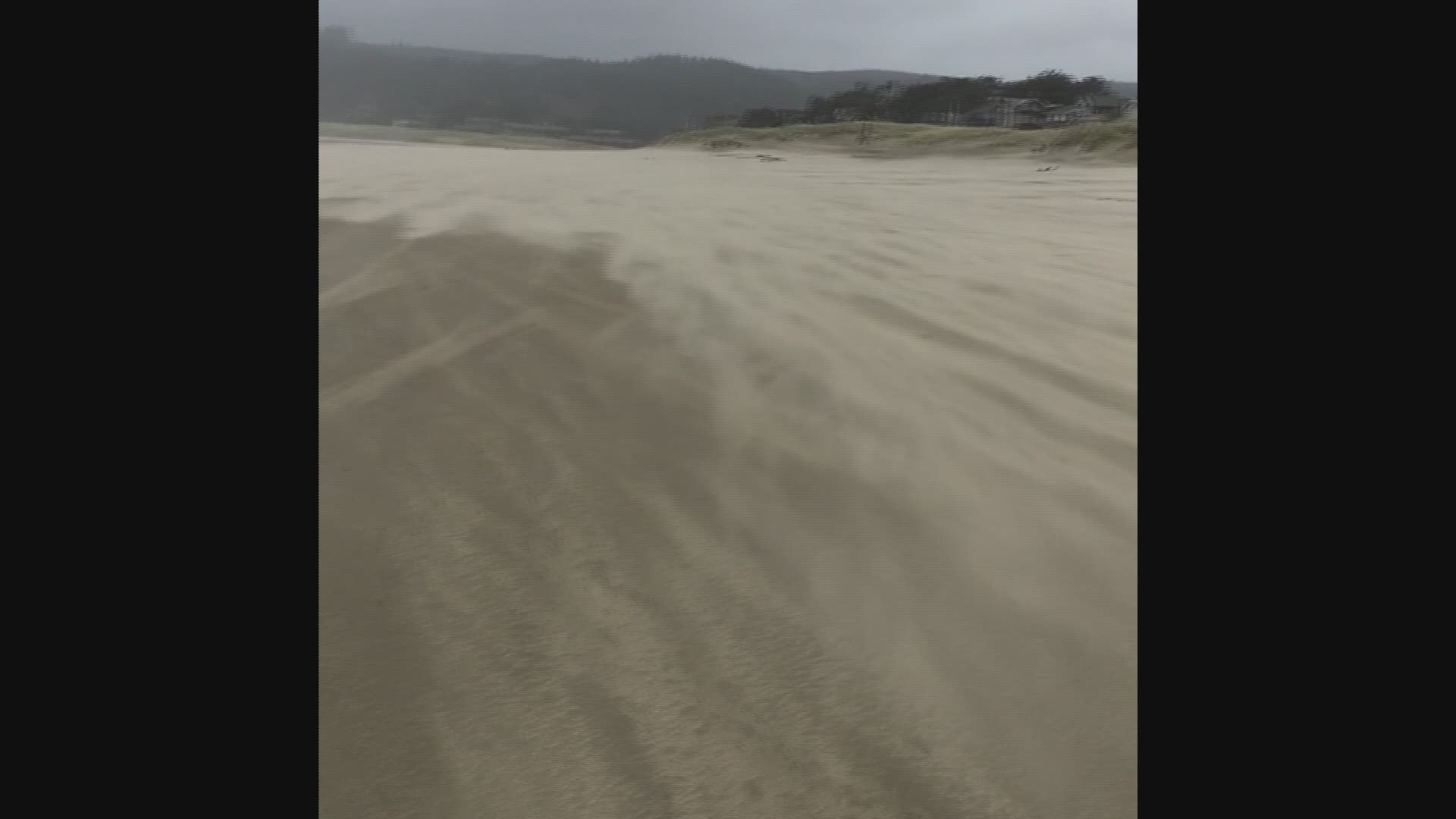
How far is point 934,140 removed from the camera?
1952 cm

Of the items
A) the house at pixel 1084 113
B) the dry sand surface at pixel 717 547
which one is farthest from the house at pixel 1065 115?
the dry sand surface at pixel 717 547

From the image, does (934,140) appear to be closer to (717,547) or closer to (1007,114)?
(1007,114)

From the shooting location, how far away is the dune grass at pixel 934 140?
48.1 feet

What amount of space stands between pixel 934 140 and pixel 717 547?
2011cm

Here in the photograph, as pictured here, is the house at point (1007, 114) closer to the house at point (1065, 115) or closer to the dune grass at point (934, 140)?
the house at point (1065, 115)

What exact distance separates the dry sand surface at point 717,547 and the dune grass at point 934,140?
492 inches

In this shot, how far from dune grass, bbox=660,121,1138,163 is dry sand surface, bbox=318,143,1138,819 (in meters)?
12.5

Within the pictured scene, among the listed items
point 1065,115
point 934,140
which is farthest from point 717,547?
point 1065,115

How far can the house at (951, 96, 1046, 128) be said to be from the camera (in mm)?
22234

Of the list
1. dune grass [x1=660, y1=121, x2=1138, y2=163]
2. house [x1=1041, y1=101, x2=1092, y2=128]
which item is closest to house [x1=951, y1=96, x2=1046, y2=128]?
house [x1=1041, y1=101, x2=1092, y2=128]

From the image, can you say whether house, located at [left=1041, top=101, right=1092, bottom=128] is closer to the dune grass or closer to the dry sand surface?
the dune grass
